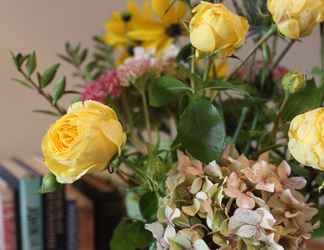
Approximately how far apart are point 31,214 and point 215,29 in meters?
0.47

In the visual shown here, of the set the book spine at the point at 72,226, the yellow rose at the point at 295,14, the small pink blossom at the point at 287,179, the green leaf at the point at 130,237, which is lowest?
the book spine at the point at 72,226

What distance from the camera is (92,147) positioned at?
52cm

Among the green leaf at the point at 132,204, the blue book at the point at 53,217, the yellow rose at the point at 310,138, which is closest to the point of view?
the yellow rose at the point at 310,138

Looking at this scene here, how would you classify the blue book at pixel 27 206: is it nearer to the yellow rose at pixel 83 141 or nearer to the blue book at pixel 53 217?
the blue book at pixel 53 217

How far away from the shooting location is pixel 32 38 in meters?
1.03

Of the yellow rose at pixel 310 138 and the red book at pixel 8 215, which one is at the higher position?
the yellow rose at pixel 310 138

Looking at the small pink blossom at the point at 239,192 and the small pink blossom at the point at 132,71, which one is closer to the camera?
the small pink blossom at the point at 239,192

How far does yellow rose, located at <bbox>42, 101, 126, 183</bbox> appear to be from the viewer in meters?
0.52

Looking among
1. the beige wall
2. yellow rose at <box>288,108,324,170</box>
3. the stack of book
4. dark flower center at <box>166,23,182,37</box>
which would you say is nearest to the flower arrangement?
yellow rose at <box>288,108,324,170</box>

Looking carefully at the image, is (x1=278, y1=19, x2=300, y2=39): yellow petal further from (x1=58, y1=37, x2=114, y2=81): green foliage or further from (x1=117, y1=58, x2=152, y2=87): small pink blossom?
(x1=58, y1=37, x2=114, y2=81): green foliage

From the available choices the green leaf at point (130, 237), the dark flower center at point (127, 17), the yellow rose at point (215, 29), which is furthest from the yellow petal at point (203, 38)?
the dark flower center at point (127, 17)

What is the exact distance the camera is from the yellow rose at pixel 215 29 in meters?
0.54

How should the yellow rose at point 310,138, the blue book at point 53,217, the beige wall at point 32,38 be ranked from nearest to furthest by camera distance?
1. the yellow rose at point 310,138
2. the blue book at point 53,217
3. the beige wall at point 32,38

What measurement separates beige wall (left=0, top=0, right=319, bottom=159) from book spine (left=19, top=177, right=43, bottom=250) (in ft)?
0.69
